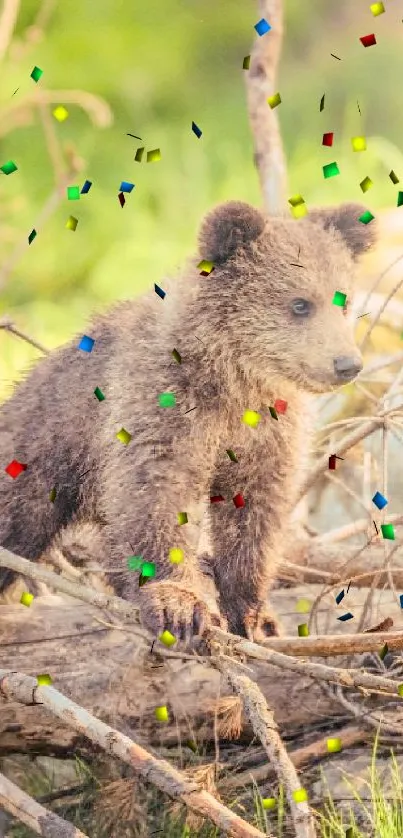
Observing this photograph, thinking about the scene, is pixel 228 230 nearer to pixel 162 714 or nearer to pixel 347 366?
pixel 347 366

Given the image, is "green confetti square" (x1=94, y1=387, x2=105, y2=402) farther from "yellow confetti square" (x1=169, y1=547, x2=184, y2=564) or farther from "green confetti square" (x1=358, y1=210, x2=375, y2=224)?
"green confetti square" (x1=358, y1=210, x2=375, y2=224)

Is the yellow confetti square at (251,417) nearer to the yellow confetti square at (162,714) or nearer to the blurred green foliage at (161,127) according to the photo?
the yellow confetti square at (162,714)

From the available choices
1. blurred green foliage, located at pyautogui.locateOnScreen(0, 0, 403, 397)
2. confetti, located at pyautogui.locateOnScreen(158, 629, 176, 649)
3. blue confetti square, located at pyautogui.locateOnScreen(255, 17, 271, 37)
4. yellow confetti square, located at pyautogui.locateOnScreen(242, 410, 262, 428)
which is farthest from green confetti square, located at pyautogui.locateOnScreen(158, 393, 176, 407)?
blurred green foliage, located at pyautogui.locateOnScreen(0, 0, 403, 397)

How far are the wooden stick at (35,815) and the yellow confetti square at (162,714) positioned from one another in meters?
0.23

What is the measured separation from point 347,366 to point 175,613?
1.48ft

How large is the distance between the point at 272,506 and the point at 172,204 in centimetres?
201

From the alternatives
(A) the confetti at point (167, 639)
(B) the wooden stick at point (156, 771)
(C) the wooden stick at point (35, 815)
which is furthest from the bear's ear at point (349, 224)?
(C) the wooden stick at point (35, 815)

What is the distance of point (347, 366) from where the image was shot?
5.98 feet

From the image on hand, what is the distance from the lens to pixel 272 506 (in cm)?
203

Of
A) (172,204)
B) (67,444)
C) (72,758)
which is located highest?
(172,204)

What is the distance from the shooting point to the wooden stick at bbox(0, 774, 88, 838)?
1.63m

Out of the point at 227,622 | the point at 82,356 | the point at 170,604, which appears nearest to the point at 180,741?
the point at 227,622

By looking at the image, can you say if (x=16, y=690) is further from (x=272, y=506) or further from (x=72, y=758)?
(x=272, y=506)

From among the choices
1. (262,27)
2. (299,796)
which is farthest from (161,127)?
(299,796)
